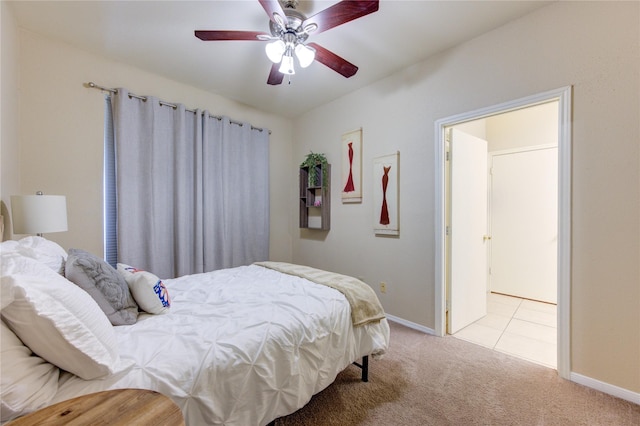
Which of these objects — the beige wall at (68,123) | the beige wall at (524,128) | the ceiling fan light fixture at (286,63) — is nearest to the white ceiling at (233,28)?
the beige wall at (68,123)

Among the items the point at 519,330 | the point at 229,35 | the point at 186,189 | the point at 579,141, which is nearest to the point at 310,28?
the point at 229,35

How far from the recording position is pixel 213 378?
106 centimetres

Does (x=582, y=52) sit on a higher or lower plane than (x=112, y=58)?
lower

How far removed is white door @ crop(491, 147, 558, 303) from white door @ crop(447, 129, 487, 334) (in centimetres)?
108

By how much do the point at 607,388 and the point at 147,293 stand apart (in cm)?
295

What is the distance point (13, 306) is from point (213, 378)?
2.23ft

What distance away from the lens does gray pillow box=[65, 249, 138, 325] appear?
122 cm

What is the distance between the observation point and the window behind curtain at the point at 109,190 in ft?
8.59

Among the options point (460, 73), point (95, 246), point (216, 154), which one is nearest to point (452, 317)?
point (460, 73)

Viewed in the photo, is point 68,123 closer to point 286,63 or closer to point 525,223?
point 286,63

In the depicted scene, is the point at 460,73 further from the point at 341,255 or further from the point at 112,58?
the point at 112,58

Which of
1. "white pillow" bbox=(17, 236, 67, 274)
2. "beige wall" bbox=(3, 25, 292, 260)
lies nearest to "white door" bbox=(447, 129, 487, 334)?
"white pillow" bbox=(17, 236, 67, 274)

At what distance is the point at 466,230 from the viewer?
2.82m

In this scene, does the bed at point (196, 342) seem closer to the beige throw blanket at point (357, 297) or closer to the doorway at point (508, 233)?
the beige throw blanket at point (357, 297)
